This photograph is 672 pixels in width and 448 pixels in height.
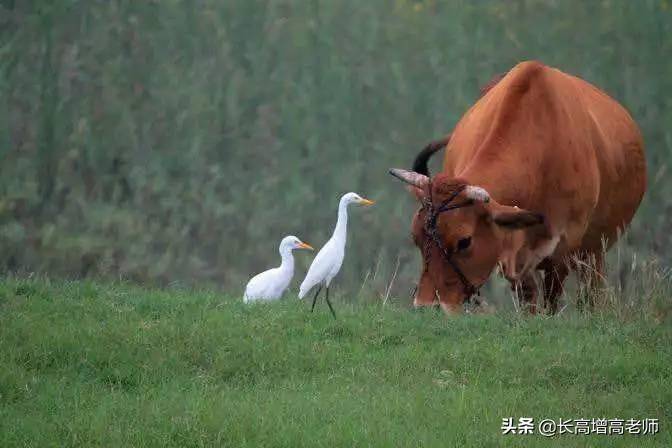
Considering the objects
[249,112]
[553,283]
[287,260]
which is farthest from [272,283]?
[249,112]

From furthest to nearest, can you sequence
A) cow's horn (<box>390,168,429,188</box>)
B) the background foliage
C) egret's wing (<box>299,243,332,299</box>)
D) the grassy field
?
the background foliage
egret's wing (<box>299,243,332,299</box>)
cow's horn (<box>390,168,429,188</box>)
the grassy field

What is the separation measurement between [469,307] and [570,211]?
3.62 ft

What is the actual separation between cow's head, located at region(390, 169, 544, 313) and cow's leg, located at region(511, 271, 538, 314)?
98 centimetres

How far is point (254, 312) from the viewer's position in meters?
9.48

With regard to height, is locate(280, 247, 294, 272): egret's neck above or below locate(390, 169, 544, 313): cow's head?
below

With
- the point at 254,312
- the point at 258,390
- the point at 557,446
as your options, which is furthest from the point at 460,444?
Answer: the point at 254,312

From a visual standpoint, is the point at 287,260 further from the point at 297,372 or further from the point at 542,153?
the point at 297,372

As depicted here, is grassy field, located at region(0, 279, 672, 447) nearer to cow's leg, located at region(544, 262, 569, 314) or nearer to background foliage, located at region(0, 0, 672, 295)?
cow's leg, located at region(544, 262, 569, 314)

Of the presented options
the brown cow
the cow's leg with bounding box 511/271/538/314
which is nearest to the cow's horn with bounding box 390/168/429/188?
the brown cow

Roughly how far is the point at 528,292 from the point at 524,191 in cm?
97

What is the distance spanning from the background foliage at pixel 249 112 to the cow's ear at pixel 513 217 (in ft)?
12.8

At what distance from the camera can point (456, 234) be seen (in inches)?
367

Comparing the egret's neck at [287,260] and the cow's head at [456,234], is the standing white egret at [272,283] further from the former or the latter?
the cow's head at [456,234]

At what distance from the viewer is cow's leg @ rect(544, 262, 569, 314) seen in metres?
10.6
